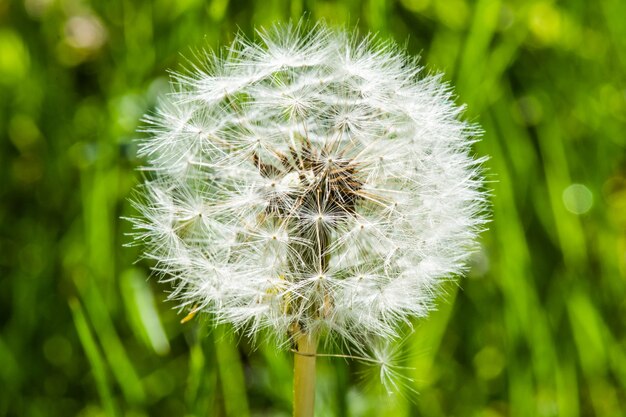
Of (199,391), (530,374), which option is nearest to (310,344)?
(199,391)

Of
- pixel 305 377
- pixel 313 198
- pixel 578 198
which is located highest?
pixel 578 198

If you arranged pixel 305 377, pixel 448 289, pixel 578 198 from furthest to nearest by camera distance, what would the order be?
pixel 578 198, pixel 448 289, pixel 305 377

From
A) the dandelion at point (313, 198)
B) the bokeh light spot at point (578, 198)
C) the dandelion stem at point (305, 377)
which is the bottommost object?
the dandelion stem at point (305, 377)

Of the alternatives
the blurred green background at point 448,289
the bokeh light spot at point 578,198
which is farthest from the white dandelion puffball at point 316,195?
the bokeh light spot at point 578,198

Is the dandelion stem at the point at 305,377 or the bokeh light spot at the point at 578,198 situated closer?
the dandelion stem at the point at 305,377

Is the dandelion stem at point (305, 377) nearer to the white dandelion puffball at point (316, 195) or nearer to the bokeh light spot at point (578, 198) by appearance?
the white dandelion puffball at point (316, 195)

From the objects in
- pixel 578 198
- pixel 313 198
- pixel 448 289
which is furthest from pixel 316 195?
pixel 578 198

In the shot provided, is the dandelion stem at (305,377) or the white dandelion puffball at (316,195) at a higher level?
the white dandelion puffball at (316,195)

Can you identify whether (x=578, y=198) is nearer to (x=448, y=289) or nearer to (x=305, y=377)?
(x=448, y=289)

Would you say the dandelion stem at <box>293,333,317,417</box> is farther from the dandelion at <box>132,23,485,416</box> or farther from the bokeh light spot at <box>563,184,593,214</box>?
the bokeh light spot at <box>563,184,593,214</box>
